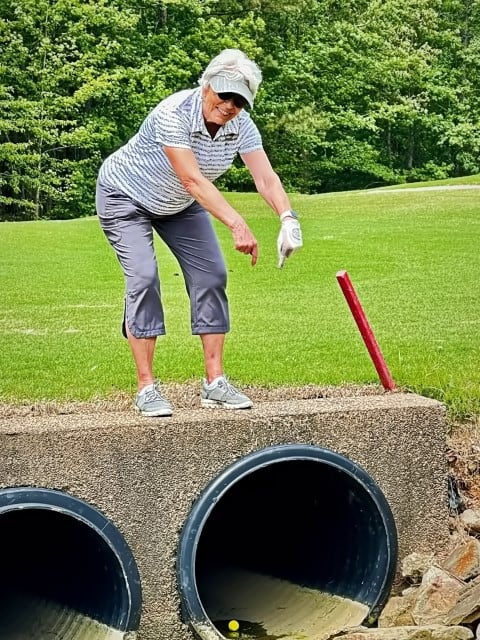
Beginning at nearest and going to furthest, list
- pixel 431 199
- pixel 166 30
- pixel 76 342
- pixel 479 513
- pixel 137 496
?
pixel 137 496
pixel 479 513
pixel 76 342
pixel 431 199
pixel 166 30

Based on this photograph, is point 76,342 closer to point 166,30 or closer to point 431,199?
point 431,199

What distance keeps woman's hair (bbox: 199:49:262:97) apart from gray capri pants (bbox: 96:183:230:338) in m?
0.53

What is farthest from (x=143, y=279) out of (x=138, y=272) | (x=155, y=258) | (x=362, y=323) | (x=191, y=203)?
(x=362, y=323)

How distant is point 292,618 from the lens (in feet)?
13.3

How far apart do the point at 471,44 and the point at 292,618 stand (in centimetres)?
2530

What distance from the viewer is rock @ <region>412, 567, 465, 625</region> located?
360 centimetres

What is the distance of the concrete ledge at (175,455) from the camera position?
3428mm

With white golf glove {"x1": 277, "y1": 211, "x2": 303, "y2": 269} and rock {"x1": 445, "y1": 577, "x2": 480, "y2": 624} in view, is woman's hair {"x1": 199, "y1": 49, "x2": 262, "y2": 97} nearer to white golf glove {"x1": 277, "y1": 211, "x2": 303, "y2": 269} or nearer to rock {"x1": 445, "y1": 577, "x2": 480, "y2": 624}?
white golf glove {"x1": 277, "y1": 211, "x2": 303, "y2": 269}

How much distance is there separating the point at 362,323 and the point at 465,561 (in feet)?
3.23

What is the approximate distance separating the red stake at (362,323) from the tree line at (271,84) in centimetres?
1914

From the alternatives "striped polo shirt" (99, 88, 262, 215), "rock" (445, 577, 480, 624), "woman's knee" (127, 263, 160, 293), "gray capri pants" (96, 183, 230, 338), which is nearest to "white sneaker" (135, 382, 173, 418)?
"gray capri pants" (96, 183, 230, 338)

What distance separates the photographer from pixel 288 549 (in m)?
4.37

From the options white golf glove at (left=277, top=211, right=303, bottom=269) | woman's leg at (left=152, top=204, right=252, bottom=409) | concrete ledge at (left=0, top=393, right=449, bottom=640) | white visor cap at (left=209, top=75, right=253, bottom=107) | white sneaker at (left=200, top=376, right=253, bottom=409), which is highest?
white visor cap at (left=209, top=75, right=253, bottom=107)

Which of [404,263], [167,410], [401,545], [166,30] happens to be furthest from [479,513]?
[166,30]
